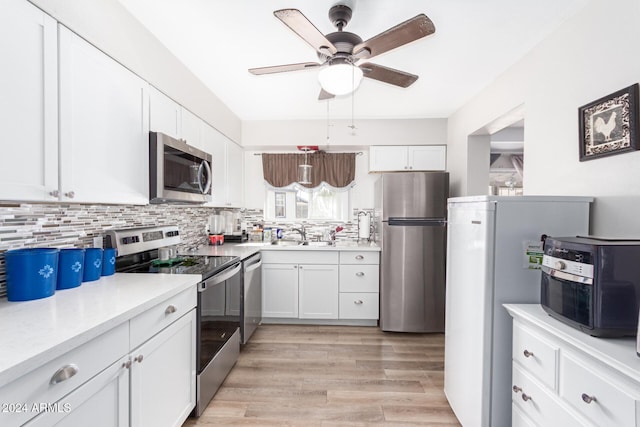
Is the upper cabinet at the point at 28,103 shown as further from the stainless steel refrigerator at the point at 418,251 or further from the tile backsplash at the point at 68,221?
the stainless steel refrigerator at the point at 418,251

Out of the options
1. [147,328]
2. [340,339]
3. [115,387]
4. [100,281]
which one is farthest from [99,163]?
[340,339]

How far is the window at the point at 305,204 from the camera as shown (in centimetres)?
403

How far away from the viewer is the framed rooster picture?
1.30 metres

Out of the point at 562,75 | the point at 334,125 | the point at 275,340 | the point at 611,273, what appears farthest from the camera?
the point at 334,125

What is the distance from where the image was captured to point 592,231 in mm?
1545

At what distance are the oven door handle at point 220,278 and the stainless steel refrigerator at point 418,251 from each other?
1674 millimetres

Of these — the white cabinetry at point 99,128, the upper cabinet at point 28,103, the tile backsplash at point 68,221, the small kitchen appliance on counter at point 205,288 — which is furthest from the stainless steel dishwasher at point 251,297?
the upper cabinet at point 28,103

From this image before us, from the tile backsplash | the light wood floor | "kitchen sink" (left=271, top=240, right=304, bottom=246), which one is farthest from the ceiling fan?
"kitchen sink" (left=271, top=240, right=304, bottom=246)

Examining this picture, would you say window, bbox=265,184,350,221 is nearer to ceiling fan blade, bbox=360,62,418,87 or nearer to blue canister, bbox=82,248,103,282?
ceiling fan blade, bbox=360,62,418,87

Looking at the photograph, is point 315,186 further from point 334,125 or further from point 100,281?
point 100,281

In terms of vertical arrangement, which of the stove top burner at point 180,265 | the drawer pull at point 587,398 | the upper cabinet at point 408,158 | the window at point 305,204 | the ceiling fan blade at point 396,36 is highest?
the ceiling fan blade at point 396,36

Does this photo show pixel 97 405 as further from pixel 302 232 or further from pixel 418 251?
pixel 302 232

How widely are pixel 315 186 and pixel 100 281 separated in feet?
8.90

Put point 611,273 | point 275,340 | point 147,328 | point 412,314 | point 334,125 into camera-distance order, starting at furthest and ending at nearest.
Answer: point 334,125, point 412,314, point 275,340, point 147,328, point 611,273
